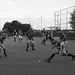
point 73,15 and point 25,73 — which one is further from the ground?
point 73,15

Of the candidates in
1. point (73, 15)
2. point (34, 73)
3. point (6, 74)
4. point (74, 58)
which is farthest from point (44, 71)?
point (73, 15)

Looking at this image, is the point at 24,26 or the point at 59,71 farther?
the point at 24,26

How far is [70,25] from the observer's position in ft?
154

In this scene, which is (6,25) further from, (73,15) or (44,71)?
(44,71)

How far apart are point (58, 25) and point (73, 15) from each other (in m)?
6.80

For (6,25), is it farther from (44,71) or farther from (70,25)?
(44,71)

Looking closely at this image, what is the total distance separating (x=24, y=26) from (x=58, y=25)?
38074 millimetres

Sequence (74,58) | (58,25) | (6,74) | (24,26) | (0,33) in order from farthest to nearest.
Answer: (24,26) → (58,25) → (0,33) → (74,58) → (6,74)

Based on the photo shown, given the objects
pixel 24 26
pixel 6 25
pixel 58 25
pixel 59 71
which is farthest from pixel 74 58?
pixel 6 25

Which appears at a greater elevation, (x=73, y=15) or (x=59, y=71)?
(x=73, y=15)

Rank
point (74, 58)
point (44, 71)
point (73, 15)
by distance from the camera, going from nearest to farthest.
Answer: point (44, 71), point (74, 58), point (73, 15)

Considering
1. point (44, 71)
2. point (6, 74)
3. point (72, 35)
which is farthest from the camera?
point (72, 35)

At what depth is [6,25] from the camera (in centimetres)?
9138

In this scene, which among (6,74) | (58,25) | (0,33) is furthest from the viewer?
(58,25)
